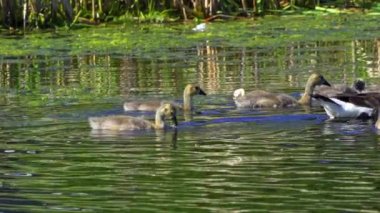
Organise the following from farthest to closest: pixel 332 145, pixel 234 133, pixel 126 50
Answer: pixel 126 50 < pixel 234 133 < pixel 332 145

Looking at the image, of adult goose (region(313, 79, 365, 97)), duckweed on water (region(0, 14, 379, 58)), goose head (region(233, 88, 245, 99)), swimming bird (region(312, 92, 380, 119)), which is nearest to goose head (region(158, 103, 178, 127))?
swimming bird (region(312, 92, 380, 119))

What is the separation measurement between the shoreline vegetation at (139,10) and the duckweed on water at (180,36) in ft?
1.80

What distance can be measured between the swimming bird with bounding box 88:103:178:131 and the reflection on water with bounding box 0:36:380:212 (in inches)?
4.4

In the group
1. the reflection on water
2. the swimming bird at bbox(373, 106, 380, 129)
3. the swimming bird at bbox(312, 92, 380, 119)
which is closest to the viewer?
the reflection on water

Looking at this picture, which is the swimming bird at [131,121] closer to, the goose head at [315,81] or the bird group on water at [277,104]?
the bird group on water at [277,104]

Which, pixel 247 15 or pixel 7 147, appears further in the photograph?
pixel 247 15

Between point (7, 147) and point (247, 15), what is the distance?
16010 millimetres

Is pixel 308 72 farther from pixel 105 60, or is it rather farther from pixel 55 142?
pixel 55 142

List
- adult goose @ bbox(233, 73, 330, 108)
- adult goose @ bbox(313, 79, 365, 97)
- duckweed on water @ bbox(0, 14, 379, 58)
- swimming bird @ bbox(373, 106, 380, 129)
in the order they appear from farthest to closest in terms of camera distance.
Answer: duckweed on water @ bbox(0, 14, 379, 58)
adult goose @ bbox(313, 79, 365, 97)
adult goose @ bbox(233, 73, 330, 108)
swimming bird @ bbox(373, 106, 380, 129)

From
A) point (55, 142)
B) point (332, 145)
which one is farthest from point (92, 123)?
point (332, 145)

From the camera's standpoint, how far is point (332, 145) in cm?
1084

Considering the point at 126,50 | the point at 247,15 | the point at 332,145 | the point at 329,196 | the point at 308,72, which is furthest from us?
the point at 247,15

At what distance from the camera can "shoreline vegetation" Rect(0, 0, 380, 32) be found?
25328 mm

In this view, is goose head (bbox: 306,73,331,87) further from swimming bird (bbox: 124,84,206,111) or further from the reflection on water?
swimming bird (bbox: 124,84,206,111)
